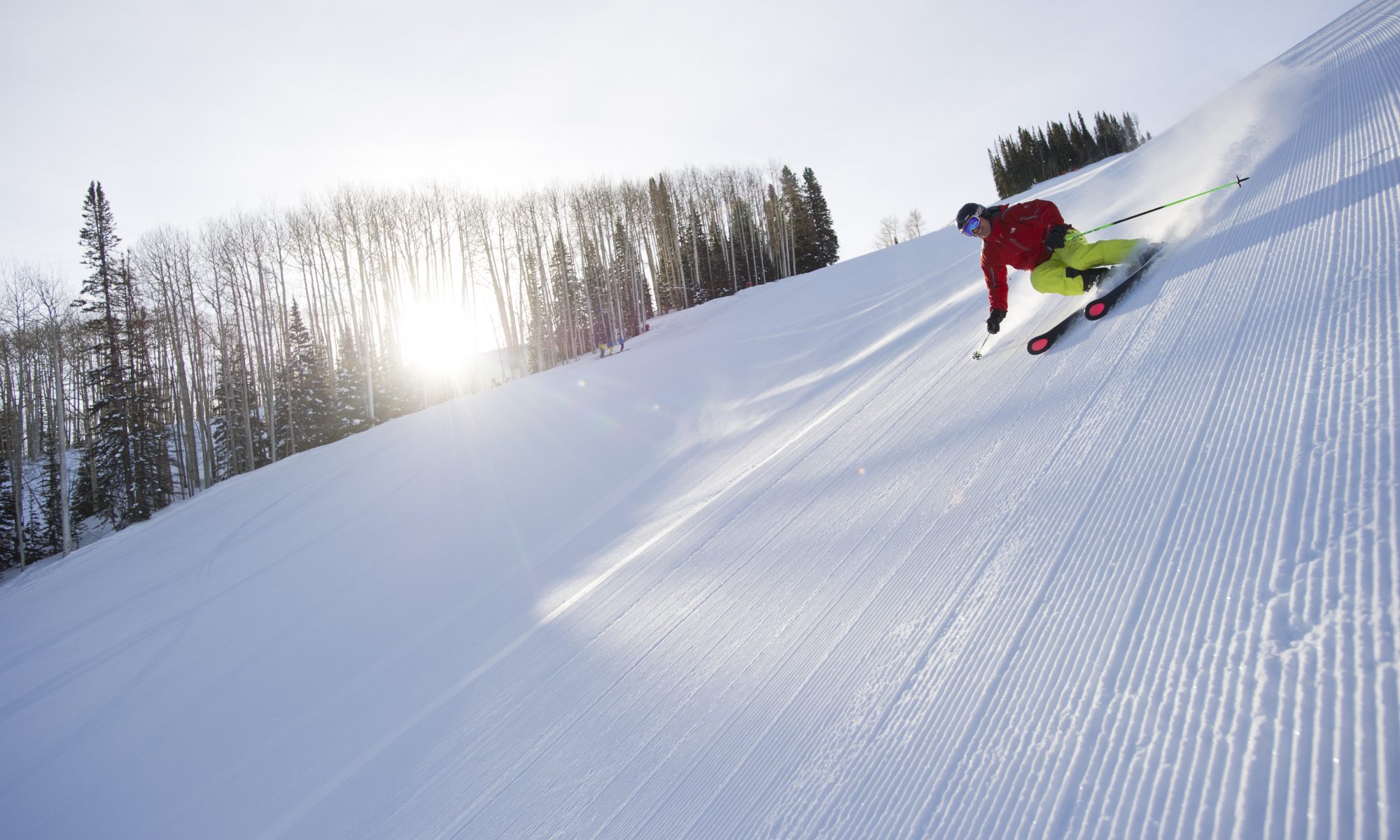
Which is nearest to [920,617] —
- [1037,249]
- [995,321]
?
[995,321]

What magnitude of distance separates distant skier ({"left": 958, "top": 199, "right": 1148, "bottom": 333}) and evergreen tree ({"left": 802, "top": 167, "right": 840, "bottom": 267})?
49.5m

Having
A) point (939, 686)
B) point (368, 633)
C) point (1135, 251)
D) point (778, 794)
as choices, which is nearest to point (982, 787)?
point (939, 686)

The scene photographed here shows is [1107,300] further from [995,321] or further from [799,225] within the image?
[799,225]

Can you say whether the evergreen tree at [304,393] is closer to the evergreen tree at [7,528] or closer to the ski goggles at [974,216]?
the evergreen tree at [7,528]

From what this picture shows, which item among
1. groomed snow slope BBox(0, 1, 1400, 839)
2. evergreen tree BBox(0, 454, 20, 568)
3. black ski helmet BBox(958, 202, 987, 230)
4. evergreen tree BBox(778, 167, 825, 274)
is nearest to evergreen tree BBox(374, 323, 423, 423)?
evergreen tree BBox(0, 454, 20, 568)

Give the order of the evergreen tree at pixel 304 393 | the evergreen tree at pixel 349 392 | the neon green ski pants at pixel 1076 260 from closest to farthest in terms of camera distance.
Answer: the neon green ski pants at pixel 1076 260
the evergreen tree at pixel 349 392
the evergreen tree at pixel 304 393

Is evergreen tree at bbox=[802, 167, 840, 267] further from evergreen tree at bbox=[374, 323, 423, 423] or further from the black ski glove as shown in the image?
the black ski glove

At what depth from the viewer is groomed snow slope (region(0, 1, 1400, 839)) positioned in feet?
4.68

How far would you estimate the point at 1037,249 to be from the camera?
207 inches

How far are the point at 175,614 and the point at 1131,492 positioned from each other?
1005 cm

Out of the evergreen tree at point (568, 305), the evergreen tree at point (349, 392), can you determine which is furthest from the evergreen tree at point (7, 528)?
the evergreen tree at point (568, 305)

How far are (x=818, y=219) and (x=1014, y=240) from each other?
51.6 metres

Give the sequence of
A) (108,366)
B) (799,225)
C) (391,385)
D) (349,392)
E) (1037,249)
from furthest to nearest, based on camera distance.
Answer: (799,225), (391,385), (349,392), (108,366), (1037,249)

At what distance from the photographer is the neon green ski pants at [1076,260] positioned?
4.86 metres
